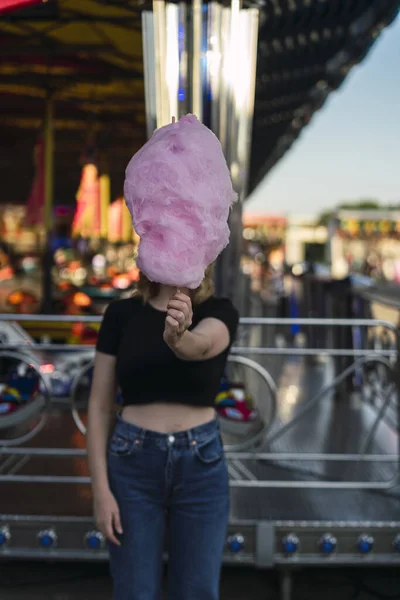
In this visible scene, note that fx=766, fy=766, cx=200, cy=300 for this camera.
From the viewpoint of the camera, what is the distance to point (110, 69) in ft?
31.1

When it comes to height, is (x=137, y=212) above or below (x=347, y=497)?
above

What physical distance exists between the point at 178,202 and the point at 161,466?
77cm

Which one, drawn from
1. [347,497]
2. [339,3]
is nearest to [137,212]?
[347,497]

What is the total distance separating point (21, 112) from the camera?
37.5 feet

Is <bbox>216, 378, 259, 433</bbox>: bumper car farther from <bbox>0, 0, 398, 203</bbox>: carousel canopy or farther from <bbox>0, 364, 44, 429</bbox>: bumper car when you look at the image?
<bbox>0, 0, 398, 203</bbox>: carousel canopy

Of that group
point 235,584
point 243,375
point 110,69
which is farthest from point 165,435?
point 110,69

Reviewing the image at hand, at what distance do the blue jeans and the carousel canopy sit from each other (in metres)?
1.48

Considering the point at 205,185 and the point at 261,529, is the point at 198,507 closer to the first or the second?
the point at 205,185

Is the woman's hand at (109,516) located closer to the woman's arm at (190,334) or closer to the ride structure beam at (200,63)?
the woman's arm at (190,334)

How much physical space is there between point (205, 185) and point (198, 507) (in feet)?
3.07

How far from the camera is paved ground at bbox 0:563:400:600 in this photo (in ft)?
12.7

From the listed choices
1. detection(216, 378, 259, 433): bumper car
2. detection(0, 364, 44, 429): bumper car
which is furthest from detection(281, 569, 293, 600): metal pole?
detection(0, 364, 44, 429): bumper car

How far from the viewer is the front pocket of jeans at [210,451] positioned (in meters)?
2.19

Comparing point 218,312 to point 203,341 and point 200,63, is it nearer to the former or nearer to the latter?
point 203,341
